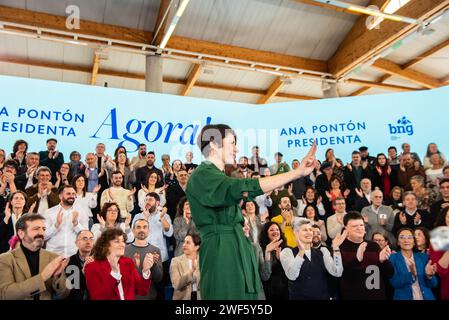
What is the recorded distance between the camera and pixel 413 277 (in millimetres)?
4582

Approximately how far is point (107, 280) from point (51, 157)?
1.74 m

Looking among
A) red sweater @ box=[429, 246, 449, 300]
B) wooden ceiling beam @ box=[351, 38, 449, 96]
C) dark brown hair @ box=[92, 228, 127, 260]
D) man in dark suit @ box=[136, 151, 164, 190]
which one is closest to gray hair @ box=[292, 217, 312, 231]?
red sweater @ box=[429, 246, 449, 300]

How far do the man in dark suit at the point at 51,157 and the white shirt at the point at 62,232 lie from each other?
20.6 inches

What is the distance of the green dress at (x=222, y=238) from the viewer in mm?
1753

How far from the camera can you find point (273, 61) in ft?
26.7

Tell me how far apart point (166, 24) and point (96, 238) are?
12.2 feet

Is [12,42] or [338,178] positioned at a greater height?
[12,42]

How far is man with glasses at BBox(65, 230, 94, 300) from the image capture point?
4.09 meters

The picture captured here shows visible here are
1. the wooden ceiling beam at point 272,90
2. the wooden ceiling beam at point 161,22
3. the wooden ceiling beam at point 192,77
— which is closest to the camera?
the wooden ceiling beam at point 161,22

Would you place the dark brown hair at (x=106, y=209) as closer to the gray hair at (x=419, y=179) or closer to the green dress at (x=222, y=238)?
the green dress at (x=222, y=238)

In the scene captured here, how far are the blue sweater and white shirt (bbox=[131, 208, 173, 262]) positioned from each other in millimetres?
2567

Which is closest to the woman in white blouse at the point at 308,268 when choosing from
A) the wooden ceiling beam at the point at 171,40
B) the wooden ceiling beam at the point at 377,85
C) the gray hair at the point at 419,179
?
the gray hair at the point at 419,179
